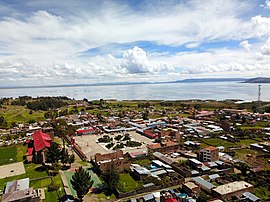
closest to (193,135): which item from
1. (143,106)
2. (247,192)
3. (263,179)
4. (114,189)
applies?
(263,179)

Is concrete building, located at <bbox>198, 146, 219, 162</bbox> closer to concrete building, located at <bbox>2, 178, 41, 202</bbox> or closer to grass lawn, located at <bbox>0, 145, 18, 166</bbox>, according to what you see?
concrete building, located at <bbox>2, 178, 41, 202</bbox>

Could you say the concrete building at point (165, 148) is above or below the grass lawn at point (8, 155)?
above

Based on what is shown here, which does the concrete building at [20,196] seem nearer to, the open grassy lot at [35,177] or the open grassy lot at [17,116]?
→ the open grassy lot at [35,177]

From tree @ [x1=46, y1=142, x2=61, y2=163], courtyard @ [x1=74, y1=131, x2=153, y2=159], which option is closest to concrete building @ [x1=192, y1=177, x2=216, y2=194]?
courtyard @ [x1=74, y1=131, x2=153, y2=159]

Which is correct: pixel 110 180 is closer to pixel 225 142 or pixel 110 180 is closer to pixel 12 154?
pixel 12 154

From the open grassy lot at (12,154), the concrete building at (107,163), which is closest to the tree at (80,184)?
the concrete building at (107,163)

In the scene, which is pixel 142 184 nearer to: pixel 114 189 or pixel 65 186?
pixel 114 189

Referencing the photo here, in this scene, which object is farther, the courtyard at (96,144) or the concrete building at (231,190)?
the courtyard at (96,144)
